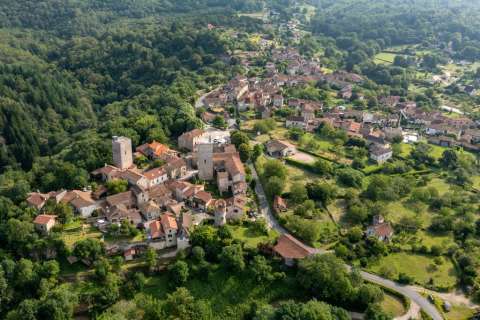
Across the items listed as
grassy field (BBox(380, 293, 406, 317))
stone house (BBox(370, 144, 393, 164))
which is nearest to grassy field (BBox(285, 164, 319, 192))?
stone house (BBox(370, 144, 393, 164))

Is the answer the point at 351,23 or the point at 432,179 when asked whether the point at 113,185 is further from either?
the point at 351,23

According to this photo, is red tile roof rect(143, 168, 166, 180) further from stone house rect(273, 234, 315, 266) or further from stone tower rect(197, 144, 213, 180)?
stone house rect(273, 234, 315, 266)

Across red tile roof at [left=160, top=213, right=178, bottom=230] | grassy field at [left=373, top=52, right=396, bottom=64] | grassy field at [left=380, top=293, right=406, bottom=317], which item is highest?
red tile roof at [left=160, top=213, right=178, bottom=230]

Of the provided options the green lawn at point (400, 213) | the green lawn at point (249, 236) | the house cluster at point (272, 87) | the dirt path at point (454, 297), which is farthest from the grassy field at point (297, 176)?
the dirt path at point (454, 297)

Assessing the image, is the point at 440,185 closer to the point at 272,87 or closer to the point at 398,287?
the point at 398,287

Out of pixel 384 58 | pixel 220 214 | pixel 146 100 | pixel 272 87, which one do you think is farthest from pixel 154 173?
pixel 384 58

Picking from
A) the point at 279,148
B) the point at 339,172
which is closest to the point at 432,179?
the point at 339,172

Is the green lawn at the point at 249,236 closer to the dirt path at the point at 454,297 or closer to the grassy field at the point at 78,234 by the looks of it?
the grassy field at the point at 78,234
